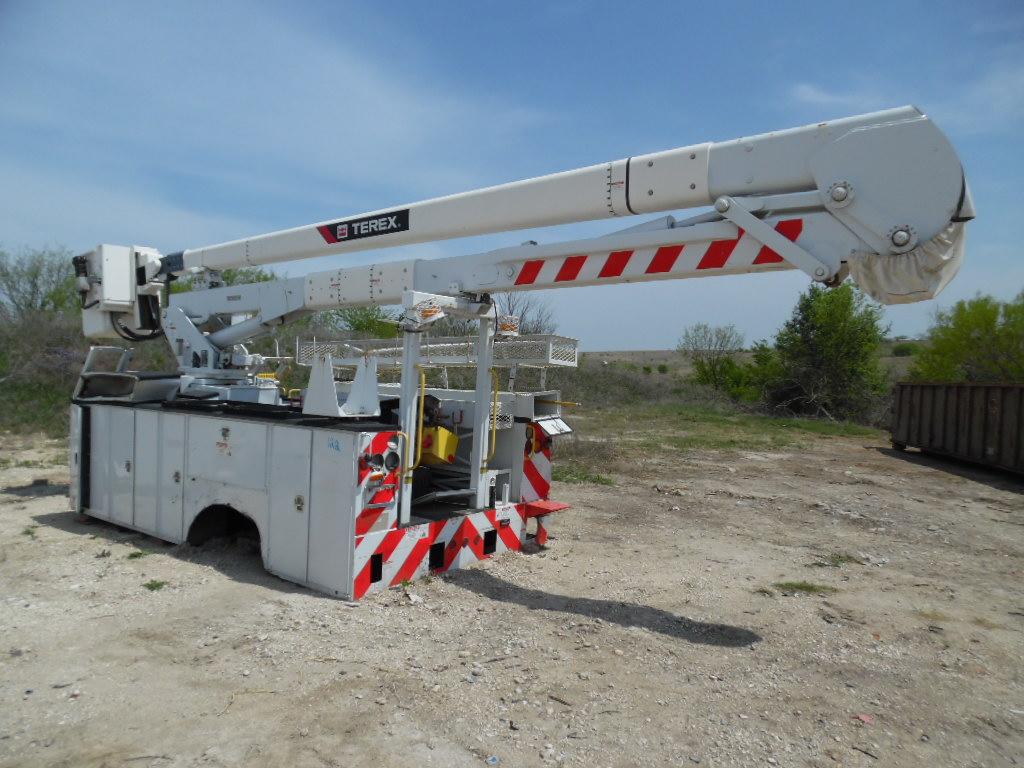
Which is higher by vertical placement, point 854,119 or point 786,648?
point 854,119

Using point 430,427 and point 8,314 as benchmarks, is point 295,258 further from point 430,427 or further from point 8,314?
point 8,314

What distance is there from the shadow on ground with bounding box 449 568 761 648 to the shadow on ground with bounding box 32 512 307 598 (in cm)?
141

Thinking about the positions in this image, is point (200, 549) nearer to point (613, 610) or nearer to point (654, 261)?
point (613, 610)

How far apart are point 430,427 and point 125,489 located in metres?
3.37

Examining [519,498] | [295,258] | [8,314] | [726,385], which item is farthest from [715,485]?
[726,385]

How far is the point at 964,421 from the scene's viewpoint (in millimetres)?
14953

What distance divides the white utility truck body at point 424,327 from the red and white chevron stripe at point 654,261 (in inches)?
0.5

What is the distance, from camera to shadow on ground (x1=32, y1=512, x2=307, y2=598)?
18.1 ft

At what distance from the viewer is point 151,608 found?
191 inches

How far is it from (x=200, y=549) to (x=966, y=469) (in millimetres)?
15159

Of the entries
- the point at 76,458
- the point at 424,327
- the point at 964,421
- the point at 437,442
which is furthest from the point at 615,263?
the point at 964,421

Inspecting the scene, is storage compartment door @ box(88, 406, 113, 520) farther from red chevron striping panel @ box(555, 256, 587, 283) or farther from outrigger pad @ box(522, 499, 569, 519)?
red chevron striping panel @ box(555, 256, 587, 283)

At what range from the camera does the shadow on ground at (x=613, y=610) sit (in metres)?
4.70

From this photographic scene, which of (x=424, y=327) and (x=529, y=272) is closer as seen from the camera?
(x=529, y=272)
